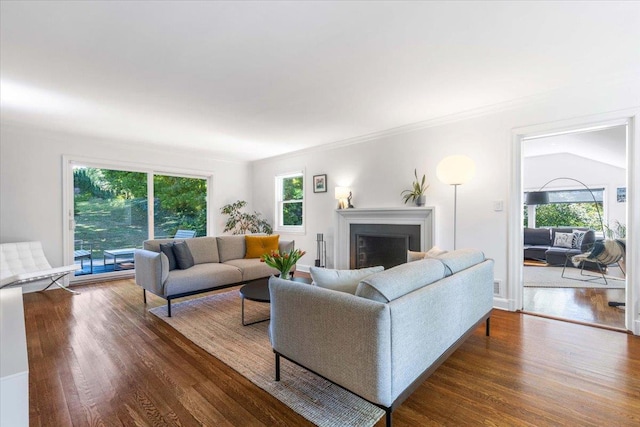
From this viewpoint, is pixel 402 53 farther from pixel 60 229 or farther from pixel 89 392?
pixel 60 229

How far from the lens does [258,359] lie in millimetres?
2320

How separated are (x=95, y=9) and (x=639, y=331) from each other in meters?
4.92

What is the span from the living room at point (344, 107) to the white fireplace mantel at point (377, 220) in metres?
0.13

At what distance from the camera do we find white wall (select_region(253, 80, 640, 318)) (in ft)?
9.81

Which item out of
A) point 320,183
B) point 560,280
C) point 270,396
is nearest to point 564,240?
point 560,280

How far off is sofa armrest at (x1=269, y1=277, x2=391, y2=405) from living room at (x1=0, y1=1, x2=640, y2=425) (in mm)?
469

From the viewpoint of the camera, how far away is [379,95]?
3129mm

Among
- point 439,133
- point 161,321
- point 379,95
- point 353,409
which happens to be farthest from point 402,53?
point 161,321

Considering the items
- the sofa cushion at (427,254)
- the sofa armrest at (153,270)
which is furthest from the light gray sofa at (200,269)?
the sofa cushion at (427,254)

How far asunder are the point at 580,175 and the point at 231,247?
7.62m

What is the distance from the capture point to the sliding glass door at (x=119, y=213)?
4.88 meters

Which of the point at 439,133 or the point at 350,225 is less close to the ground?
the point at 439,133

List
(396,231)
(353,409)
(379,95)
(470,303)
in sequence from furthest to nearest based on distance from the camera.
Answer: (396,231) < (379,95) < (470,303) < (353,409)

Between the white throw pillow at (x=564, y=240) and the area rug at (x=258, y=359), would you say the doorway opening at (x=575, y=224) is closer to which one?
the white throw pillow at (x=564, y=240)
